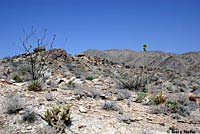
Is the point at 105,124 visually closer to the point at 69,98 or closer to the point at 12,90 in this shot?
the point at 69,98

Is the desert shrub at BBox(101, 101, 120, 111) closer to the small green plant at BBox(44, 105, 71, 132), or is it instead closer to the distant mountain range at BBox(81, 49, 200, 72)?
the small green plant at BBox(44, 105, 71, 132)

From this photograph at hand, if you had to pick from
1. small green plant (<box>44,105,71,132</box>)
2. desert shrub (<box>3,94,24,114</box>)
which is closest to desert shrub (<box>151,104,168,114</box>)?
small green plant (<box>44,105,71,132</box>)

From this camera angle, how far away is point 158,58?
60.4m

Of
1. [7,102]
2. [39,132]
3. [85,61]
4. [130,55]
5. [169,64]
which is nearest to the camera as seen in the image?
[39,132]

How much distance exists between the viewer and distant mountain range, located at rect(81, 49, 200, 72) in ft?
172

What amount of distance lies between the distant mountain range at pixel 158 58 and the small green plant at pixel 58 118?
39.3 metres

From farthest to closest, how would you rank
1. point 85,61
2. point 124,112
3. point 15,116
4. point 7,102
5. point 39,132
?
point 85,61 < point 124,112 < point 7,102 < point 15,116 < point 39,132

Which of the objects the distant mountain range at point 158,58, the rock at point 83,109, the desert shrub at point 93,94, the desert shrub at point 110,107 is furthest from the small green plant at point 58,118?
the distant mountain range at point 158,58

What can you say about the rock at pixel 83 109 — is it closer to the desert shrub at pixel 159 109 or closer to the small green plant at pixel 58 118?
the small green plant at pixel 58 118

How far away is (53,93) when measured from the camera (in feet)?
28.5

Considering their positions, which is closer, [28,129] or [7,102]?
[28,129]

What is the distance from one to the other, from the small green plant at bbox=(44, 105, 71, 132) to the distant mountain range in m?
39.3

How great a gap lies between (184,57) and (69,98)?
50973mm

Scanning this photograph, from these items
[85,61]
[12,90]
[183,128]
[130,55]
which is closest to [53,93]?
[12,90]
